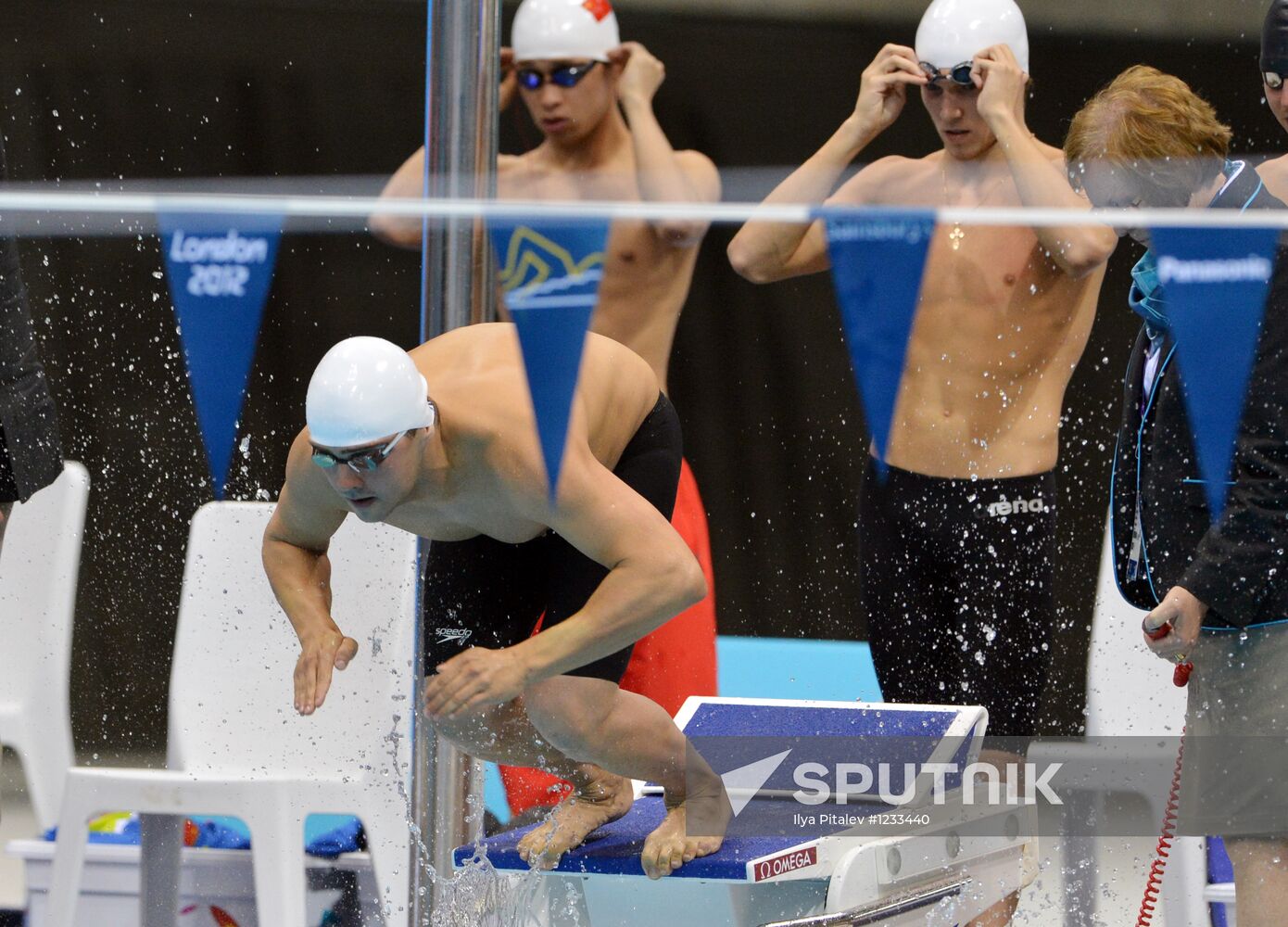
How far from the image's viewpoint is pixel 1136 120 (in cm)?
238

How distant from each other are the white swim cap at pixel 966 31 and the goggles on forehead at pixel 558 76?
688 millimetres

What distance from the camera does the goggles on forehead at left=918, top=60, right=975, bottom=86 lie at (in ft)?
9.27

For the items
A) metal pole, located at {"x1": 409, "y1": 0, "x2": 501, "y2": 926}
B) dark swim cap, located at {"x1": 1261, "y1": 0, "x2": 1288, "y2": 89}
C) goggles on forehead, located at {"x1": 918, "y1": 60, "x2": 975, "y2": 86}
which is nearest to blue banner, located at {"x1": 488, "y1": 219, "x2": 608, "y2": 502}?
metal pole, located at {"x1": 409, "y1": 0, "x2": 501, "y2": 926}

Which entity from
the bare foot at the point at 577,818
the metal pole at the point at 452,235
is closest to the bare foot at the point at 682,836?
the bare foot at the point at 577,818

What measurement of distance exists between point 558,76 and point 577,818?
4.96ft

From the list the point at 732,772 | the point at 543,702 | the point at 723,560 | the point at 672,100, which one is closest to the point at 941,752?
the point at 732,772

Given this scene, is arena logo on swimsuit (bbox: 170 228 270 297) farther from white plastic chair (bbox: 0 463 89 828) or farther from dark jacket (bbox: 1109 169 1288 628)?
dark jacket (bbox: 1109 169 1288 628)

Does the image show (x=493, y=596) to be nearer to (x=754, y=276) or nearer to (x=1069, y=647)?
(x=754, y=276)

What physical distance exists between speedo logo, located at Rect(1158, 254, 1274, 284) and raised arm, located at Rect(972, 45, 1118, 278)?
262 mm

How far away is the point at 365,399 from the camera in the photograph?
2.29 meters

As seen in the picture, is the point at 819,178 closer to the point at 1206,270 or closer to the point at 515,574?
the point at 1206,270

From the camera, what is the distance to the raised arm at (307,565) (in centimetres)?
242

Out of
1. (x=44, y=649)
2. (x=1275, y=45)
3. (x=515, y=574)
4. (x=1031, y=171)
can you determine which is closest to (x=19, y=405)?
(x=515, y=574)

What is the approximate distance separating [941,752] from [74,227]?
8.38 feet
